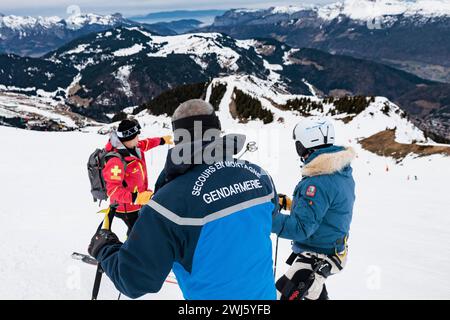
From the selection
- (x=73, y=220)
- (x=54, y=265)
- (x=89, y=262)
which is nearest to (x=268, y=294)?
(x=89, y=262)

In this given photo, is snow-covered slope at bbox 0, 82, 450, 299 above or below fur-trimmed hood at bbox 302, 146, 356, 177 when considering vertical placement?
below

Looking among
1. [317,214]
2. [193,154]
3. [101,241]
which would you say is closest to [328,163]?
[317,214]

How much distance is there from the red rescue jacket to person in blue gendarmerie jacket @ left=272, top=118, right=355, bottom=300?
291cm

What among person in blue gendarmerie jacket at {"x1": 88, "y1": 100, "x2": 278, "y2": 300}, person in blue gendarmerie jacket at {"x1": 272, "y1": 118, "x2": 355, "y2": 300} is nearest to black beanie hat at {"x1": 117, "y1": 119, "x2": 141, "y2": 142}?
person in blue gendarmerie jacket at {"x1": 272, "y1": 118, "x2": 355, "y2": 300}

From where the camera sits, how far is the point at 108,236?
10.5ft

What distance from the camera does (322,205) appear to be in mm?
4473

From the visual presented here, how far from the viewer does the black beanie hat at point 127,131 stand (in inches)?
252

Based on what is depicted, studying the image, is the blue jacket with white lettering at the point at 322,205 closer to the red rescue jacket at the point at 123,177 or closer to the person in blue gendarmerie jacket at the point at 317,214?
the person in blue gendarmerie jacket at the point at 317,214

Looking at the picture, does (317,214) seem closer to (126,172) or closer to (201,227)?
(201,227)

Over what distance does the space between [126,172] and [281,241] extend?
500 cm

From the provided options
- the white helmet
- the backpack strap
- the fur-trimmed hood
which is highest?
the white helmet

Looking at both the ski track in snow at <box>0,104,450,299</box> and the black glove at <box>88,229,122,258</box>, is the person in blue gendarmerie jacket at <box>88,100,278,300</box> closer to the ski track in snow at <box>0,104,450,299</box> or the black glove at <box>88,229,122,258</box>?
the black glove at <box>88,229,122,258</box>

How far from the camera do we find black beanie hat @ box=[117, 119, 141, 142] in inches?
252

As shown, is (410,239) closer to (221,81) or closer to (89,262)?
(89,262)
